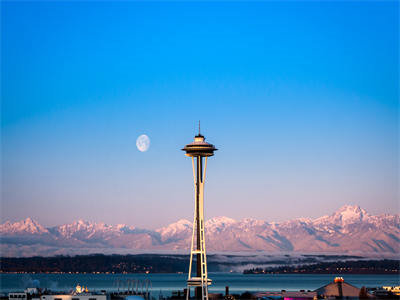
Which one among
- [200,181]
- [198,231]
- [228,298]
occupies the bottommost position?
[228,298]

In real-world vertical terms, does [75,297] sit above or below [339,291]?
below

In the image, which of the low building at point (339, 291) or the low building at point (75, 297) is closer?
the low building at point (75, 297)

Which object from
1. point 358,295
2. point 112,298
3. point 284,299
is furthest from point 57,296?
point 358,295

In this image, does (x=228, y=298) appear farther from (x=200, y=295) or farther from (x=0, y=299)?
(x=0, y=299)

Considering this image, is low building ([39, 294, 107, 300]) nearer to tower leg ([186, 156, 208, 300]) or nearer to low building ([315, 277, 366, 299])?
tower leg ([186, 156, 208, 300])

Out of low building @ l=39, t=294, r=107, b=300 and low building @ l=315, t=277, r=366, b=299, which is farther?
low building @ l=315, t=277, r=366, b=299

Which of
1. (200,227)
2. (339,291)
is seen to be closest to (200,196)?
(200,227)

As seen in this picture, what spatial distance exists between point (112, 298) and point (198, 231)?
28785mm

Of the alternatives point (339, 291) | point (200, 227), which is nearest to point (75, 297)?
point (200, 227)

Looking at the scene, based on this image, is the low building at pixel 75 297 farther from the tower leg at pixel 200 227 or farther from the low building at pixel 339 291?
the low building at pixel 339 291

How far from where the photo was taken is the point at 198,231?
377 feet

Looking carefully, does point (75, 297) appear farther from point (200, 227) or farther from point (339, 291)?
point (339, 291)

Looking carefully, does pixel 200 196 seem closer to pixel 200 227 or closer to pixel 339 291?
pixel 200 227

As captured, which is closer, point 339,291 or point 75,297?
point 75,297
